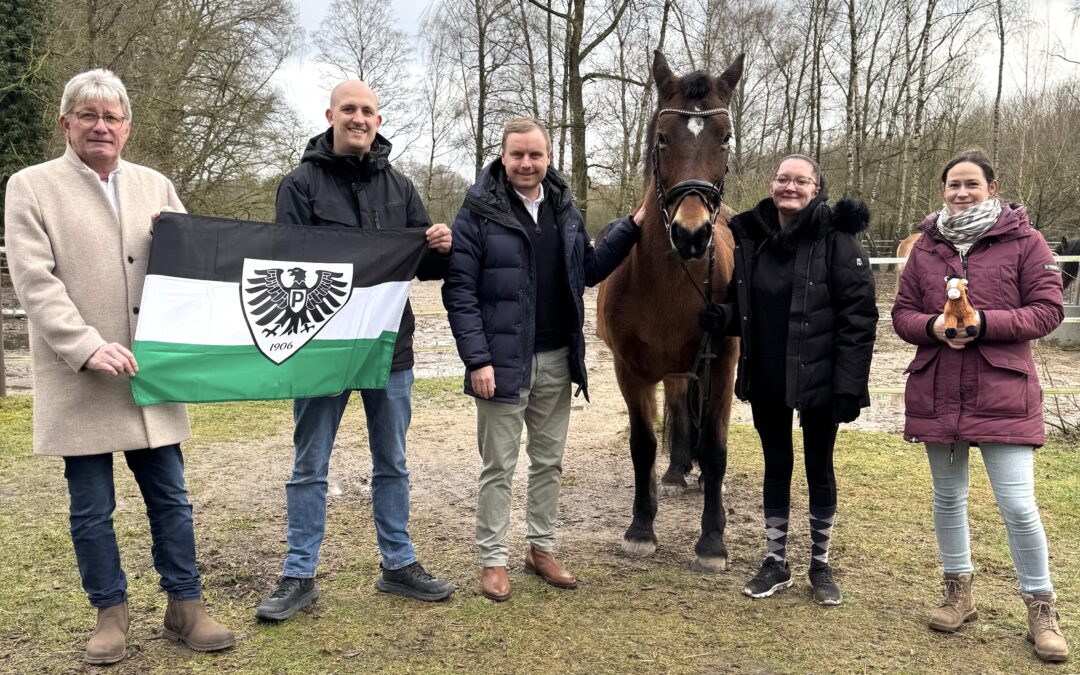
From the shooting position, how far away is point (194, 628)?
2945 mm

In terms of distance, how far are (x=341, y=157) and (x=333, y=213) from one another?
256 mm

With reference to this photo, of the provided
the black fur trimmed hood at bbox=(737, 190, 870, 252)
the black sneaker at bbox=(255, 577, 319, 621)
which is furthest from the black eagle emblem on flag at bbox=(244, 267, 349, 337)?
the black fur trimmed hood at bbox=(737, 190, 870, 252)

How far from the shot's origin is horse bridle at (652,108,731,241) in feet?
11.1

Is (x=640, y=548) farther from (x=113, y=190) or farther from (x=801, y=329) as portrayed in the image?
(x=113, y=190)

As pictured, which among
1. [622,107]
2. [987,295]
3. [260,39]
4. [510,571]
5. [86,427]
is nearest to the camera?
[86,427]

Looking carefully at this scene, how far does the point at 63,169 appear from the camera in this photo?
2.70 meters

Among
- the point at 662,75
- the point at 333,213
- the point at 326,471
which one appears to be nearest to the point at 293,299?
the point at 333,213

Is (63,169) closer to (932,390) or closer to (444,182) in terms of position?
(932,390)

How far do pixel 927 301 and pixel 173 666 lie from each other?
3.38 m

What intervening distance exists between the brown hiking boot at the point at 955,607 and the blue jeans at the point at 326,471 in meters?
2.38

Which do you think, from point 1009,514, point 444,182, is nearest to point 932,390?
point 1009,514

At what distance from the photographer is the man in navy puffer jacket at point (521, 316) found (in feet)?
10.9

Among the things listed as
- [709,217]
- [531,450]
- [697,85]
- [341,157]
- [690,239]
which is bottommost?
[531,450]

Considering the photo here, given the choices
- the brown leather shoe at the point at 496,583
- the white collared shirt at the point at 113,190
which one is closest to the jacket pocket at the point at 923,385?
the brown leather shoe at the point at 496,583
